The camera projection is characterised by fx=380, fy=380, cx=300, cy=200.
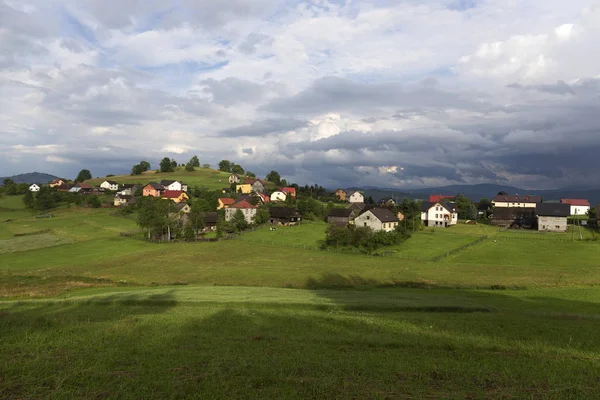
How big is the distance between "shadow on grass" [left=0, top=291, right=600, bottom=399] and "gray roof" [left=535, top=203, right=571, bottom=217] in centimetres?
8871

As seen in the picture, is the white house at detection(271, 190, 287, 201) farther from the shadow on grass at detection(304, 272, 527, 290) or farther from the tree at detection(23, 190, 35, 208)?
the shadow on grass at detection(304, 272, 527, 290)

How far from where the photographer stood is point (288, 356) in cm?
1192

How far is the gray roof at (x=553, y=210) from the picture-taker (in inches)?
3642

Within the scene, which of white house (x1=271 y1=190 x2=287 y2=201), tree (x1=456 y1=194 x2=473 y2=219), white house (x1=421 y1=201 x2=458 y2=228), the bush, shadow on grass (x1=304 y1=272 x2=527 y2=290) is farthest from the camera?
white house (x1=271 y1=190 x2=287 y2=201)

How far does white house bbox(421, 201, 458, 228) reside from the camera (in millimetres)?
107688

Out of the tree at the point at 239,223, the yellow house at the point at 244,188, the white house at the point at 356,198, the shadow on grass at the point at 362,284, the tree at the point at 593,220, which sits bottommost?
the shadow on grass at the point at 362,284

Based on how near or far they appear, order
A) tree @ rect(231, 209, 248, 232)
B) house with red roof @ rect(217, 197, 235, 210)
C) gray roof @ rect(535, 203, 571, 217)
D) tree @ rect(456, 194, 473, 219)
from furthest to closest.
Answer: tree @ rect(456, 194, 473, 219) < house with red roof @ rect(217, 197, 235, 210) < tree @ rect(231, 209, 248, 232) < gray roof @ rect(535, 203, 571, 217)

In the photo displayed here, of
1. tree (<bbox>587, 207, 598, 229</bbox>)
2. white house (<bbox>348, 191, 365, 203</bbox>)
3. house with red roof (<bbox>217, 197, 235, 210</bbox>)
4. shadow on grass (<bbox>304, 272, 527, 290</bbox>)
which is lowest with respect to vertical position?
shadow on grass (<bbox>304, 272, 527, 290</bbox>)

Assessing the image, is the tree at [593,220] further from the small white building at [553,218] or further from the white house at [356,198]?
the white house at [356,198]

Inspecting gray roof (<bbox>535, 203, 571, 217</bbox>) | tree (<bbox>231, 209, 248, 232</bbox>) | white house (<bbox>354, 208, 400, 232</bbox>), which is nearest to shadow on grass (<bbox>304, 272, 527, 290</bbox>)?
white house (<bbox>354, 208, 400, 232</bbox>)

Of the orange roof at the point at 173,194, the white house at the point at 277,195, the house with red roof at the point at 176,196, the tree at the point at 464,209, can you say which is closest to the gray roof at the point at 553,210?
the tree at the point at 464,209

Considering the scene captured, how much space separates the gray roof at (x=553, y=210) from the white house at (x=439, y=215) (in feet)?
68.8

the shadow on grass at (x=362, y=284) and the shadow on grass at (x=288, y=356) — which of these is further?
the shadow on grass at (x=362, y=284)

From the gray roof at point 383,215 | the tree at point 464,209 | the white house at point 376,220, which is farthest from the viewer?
the tree at point 464,209
